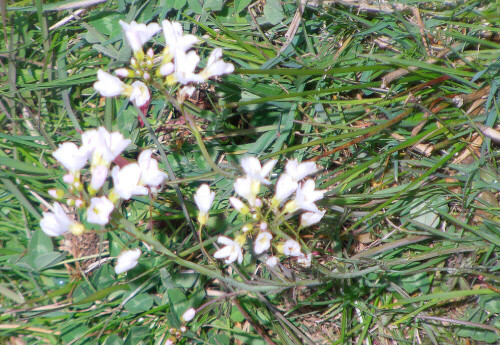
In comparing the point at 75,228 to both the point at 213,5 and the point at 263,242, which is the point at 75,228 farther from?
the point at 213,5

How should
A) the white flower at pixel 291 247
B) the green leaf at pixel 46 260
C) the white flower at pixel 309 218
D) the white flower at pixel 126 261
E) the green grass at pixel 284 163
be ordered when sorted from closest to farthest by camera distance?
the white flower at pixel 126 261 → the white flower at pixel 291 247 → the white flower at pixel 309 218 → the green grass at pixel 284 163 → the green leaf at pixel 46 260

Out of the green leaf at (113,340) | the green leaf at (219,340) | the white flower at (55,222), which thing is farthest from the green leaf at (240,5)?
the green leaf at (113,340)

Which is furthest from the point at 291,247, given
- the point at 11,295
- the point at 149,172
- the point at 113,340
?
the point at 11,295

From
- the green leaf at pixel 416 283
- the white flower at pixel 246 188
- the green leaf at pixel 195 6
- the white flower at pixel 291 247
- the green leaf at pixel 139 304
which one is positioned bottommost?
the green leaf at pixel 139 304

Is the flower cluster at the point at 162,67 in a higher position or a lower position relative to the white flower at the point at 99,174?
higher

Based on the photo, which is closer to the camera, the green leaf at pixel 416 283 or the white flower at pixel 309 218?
the white flower at pixel 309 218

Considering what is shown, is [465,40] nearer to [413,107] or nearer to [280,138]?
[413,107]

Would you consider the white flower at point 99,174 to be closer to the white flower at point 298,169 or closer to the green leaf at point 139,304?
the white flower at point 298,169
